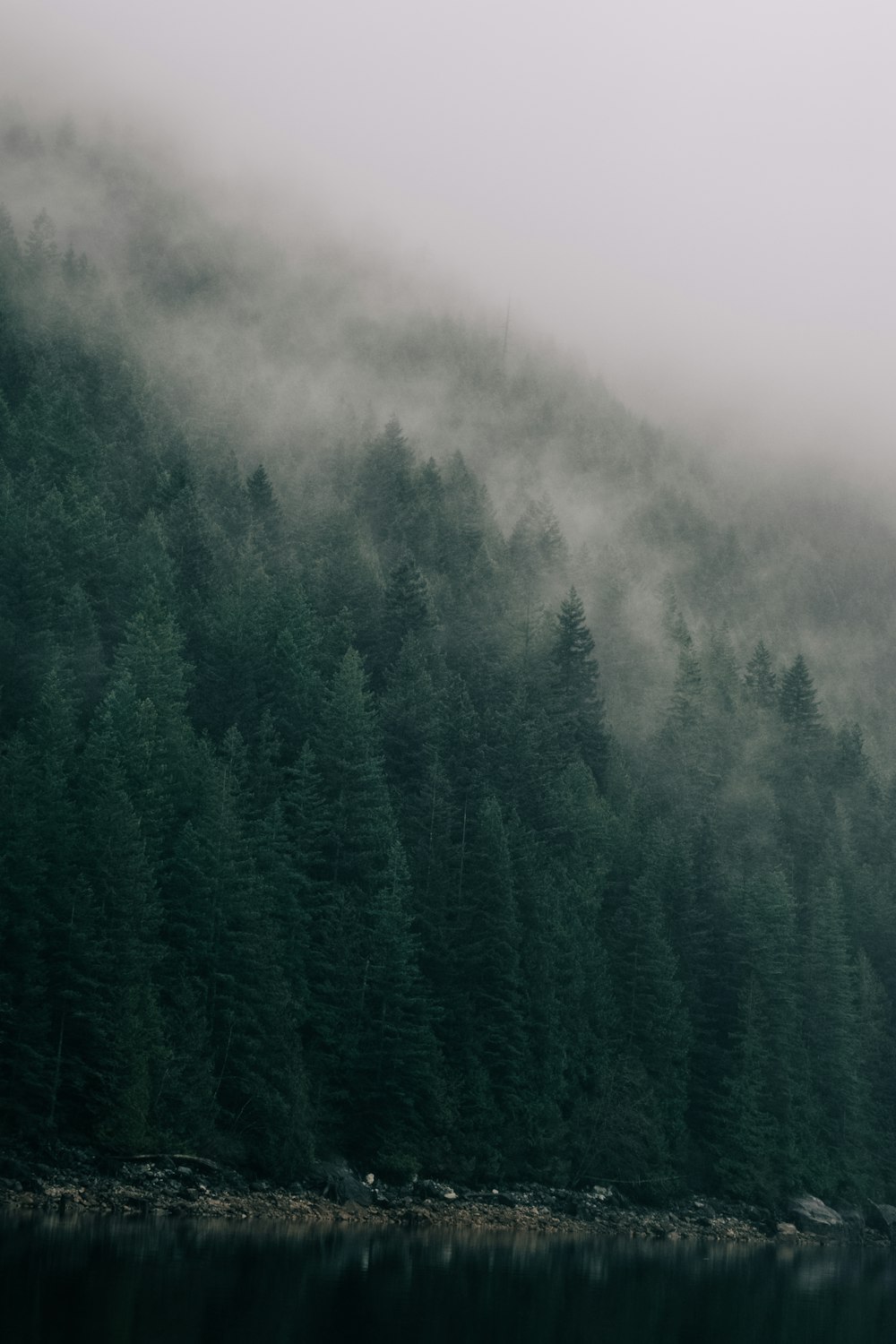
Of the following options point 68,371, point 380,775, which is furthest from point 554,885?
point 68,371

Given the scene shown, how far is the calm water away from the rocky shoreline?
309 cm

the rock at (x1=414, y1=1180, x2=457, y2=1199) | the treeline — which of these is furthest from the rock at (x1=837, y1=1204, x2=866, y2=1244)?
the rock at (x1=414, y1=1180, x2=457, y2=1199)

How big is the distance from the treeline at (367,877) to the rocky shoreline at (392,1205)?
1309 mm

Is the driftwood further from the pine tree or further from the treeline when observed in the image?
the pine tree

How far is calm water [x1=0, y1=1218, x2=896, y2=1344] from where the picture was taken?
31984 millimetres

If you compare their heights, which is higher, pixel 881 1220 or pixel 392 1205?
pixel 881 1220

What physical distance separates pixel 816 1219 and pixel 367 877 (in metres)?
37.4

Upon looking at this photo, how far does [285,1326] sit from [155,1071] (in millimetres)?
27347

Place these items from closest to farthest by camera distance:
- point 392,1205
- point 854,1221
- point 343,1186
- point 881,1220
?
point 343,1186 < point 392,1205 < point 854,1221 < point 881,1220

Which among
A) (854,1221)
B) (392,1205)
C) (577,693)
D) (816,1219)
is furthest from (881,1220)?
(577,693)

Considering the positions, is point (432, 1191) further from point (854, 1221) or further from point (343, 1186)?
point (854, 1221)

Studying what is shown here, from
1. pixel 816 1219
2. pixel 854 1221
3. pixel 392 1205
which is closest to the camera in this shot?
pixel 392 1205

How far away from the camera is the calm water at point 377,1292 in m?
32.0

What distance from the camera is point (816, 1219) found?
8656cm
